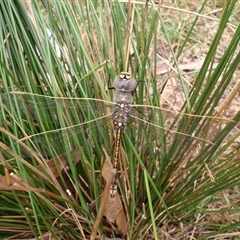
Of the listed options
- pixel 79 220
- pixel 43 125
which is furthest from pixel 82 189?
pixel 43 125

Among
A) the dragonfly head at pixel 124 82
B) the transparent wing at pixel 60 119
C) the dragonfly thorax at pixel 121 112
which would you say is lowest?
the transparent wing at pixel 60 119

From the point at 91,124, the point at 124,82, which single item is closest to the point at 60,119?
the point at 91,124

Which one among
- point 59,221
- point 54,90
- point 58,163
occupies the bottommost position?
point 59,221

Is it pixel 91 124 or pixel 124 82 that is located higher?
Result: pixel 124 82

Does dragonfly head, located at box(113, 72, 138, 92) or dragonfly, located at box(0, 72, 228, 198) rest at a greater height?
dragonfly head, located at box(113, 72, 138, 92)

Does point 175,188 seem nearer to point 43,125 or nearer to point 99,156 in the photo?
point 99,156

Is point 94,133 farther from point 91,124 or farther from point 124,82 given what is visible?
point 124,82

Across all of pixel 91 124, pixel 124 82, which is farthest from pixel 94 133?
pixel 124 82

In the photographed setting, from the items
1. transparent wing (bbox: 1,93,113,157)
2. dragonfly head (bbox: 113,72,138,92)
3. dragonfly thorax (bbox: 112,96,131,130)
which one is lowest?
transparent wing (bbox: 1,93,113,157)
